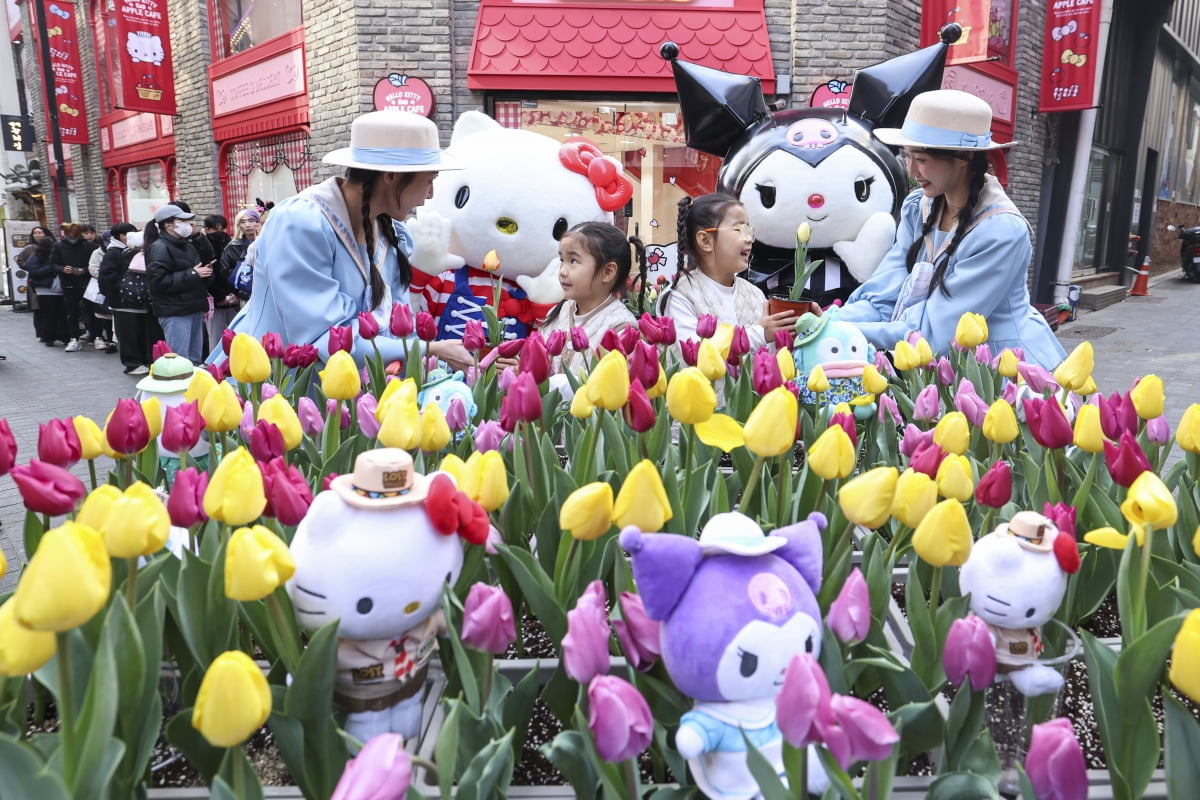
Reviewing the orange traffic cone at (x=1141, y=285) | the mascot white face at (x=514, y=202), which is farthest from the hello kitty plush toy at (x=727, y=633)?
the orange traffic cone at (x=1141, y=285)

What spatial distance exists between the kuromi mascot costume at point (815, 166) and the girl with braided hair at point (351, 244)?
170 centimetres

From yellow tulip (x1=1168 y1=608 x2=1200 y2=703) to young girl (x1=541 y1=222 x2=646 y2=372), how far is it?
6.76 feet

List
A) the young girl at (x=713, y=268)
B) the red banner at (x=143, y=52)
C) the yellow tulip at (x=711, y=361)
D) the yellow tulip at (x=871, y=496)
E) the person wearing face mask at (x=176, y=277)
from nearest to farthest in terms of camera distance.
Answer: the yellow tulip at (x=871, y=496) < the yellow tulip at (x=711, y=361) < the young girl at (x=713, y=268) < the person wearing face mask at (x=176, y=277) < the red banner at (x=143, y=52)

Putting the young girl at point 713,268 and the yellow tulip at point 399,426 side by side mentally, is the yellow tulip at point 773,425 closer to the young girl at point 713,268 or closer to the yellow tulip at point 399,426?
the yellow tulip at point 399,426

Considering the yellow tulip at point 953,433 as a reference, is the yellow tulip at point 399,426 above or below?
above

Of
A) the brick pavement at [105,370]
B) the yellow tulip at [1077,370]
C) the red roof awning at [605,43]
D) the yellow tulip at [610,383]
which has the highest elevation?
the red roof awning at [605,43]

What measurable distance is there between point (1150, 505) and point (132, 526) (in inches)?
39.6

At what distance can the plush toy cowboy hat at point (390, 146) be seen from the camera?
8.19ft

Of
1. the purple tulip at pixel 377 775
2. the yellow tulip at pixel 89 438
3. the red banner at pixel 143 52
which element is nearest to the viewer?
the purple tulip at pixel 377 775

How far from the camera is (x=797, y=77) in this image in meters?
7.96

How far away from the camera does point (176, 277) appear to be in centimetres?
677

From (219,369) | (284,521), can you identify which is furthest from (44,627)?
(219,369)

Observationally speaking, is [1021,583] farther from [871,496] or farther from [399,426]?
[399,426]

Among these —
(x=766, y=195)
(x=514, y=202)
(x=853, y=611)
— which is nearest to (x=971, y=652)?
(x=853, y=611)
